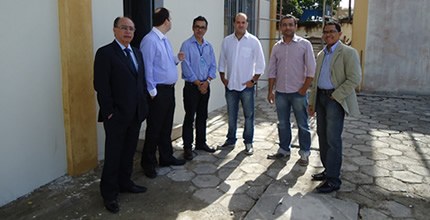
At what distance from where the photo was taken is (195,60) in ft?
14.1

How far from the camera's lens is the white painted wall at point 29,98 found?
9.84ft

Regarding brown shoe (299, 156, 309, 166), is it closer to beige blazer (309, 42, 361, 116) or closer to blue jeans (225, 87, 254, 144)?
blue jeans (225, 87, 254, 144)

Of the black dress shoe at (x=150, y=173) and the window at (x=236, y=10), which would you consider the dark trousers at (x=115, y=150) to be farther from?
the window at (x=236, y=10)

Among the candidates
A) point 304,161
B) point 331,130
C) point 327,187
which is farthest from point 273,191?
point 304,161

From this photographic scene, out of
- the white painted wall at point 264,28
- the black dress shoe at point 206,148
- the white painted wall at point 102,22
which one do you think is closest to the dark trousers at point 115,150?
the white painted wall at point 102,22

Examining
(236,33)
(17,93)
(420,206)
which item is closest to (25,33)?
(17,93)

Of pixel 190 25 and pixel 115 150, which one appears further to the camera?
pixel 190 25

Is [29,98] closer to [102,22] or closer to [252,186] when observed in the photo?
[102,22]

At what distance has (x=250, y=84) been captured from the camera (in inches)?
178

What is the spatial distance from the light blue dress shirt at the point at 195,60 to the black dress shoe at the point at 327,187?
5.95 feet

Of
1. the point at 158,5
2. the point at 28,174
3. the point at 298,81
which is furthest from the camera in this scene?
the point at 158,5

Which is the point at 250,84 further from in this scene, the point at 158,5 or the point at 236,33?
the point at 158,5

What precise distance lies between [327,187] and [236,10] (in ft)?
17.7

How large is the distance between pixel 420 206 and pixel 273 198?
129cm
